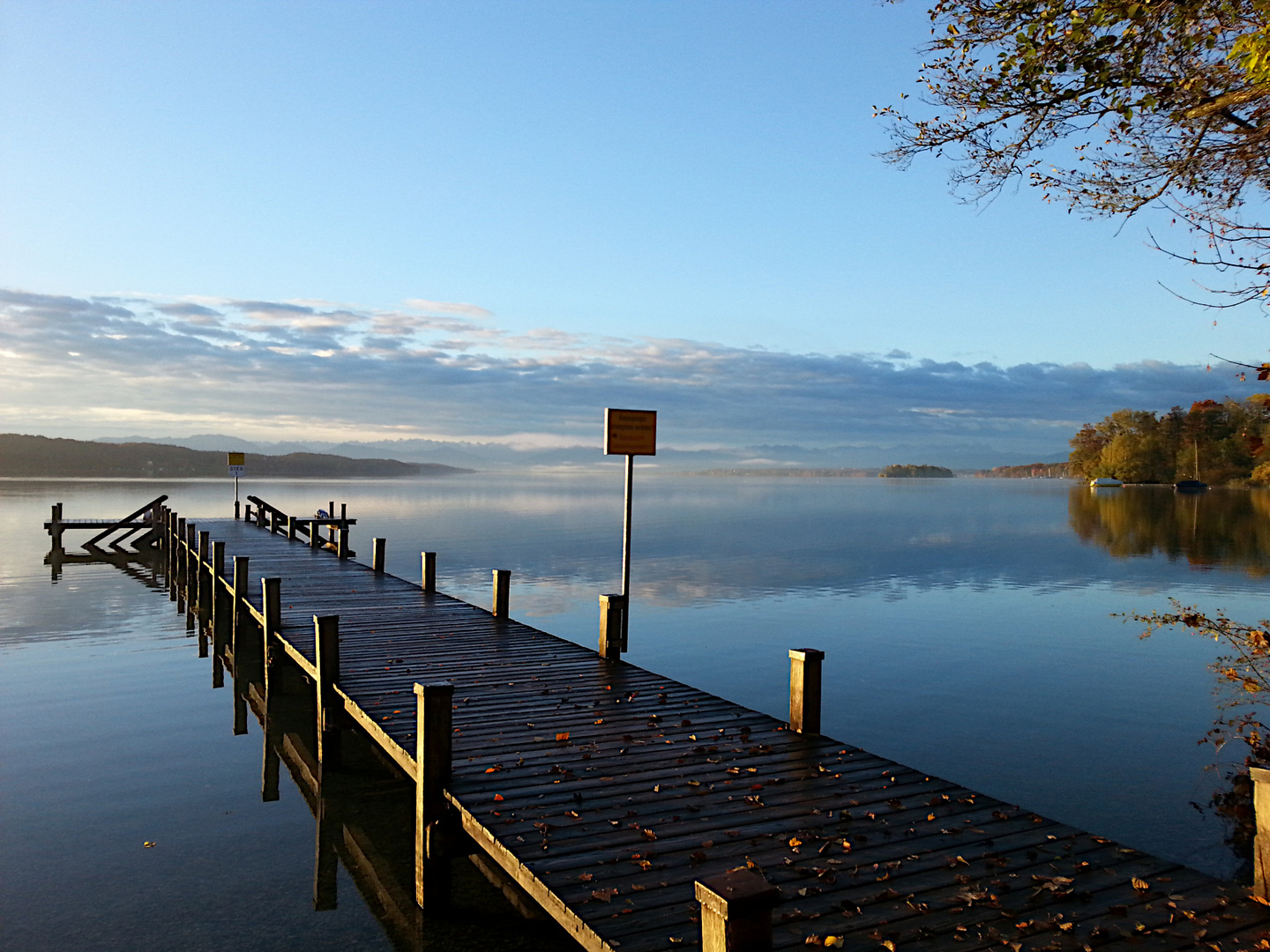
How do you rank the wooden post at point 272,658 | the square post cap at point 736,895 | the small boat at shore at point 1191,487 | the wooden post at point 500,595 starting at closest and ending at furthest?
the square post cap at point 736,895
the wooden post at point 272,658
the wooden post at point 500,595
the small boat at shore at point 1191,487

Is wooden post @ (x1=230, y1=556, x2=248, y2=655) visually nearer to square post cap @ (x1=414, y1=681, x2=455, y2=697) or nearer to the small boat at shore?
square post cap @ (x1=414, y1=681, x2=455, y2=697)

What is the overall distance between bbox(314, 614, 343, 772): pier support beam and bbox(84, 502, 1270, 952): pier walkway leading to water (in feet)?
0.11

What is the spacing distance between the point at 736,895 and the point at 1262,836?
11.8 feet

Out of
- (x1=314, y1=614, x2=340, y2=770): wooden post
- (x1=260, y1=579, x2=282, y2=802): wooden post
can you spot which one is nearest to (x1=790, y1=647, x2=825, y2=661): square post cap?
(x1=314, y1=614, x2=340, y2=770): wooden post

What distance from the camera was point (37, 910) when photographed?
7.35m

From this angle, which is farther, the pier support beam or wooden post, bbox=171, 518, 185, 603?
wooden post, bbox=171, 518, 185, 603

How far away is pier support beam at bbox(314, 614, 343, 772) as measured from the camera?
10.3 m

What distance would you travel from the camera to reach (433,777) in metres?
6.83

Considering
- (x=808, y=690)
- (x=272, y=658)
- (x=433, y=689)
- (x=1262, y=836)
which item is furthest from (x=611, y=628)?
(x=1262, y=836)

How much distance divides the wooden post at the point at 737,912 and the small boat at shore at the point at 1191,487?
146298 mm

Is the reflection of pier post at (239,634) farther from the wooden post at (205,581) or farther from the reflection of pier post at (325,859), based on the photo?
the reflection of pier post at (325,859)

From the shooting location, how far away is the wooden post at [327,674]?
10273 millimetres

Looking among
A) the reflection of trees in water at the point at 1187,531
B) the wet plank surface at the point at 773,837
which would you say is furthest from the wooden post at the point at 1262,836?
the reflection of trees in water at the point at 1187,531

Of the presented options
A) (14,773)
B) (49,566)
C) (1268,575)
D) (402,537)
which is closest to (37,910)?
(14,773)
